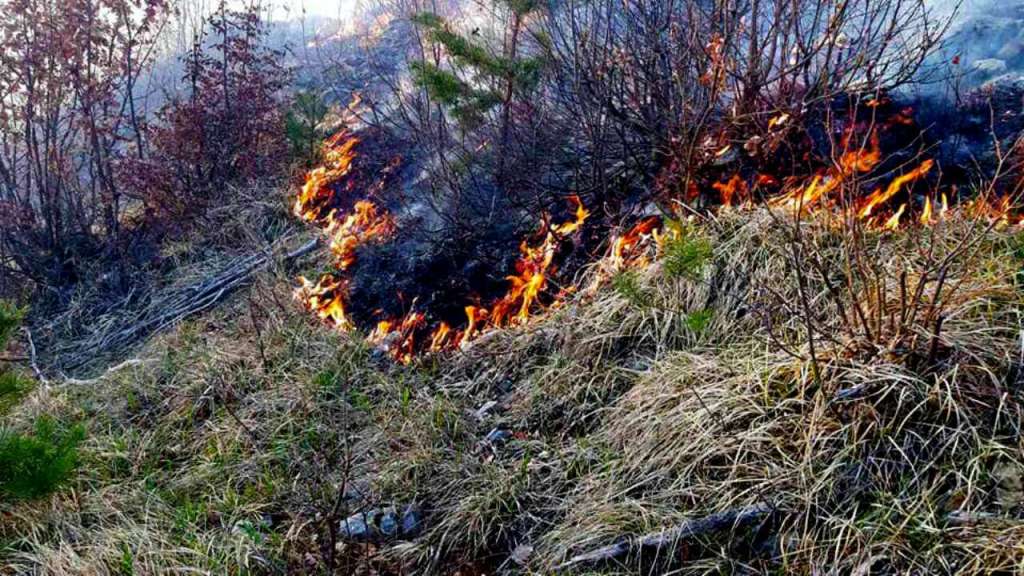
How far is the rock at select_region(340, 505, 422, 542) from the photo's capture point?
Answer: 2.83 metres

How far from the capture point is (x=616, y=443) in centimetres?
289

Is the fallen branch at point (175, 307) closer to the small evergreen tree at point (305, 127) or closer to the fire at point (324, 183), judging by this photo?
the fire at point (324, 183)

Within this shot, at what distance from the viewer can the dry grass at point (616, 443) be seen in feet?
7.34

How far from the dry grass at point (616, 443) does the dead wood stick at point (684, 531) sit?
0.11 feet

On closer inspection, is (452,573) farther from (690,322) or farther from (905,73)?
(905,73)

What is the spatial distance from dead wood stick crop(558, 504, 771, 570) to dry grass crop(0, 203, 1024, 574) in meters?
0.03

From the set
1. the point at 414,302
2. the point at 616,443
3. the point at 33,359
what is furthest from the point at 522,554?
the point at 33,359

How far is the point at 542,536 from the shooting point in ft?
8.67

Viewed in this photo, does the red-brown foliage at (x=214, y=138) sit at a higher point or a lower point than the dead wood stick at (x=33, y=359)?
higher

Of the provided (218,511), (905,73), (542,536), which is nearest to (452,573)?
(542,536)

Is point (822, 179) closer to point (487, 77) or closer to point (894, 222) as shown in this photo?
point (894, 222)

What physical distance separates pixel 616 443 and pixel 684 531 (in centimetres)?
58

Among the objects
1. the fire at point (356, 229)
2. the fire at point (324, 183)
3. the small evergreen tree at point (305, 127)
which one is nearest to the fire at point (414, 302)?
the fire at point (356, 229)

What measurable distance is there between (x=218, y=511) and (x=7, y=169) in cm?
565
